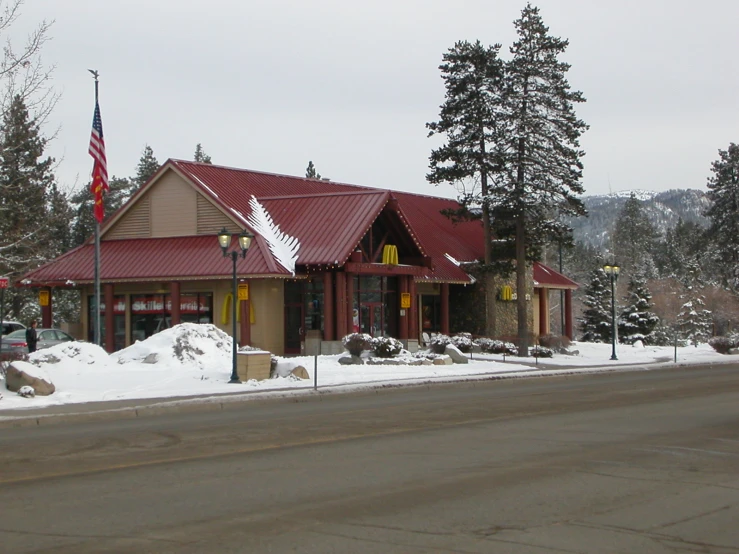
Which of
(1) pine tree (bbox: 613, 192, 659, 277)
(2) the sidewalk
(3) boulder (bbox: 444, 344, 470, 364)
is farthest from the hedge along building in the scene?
(1) pine tree (bbox: 613, 192, 659, 277)

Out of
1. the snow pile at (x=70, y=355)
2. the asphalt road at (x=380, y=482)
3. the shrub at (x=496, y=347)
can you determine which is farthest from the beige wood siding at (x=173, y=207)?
the asphalt road at (x=380, y=482)

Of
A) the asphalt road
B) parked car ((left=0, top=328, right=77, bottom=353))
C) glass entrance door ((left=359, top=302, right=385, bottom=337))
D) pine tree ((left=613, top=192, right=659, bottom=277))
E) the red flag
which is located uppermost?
pine tree ((left=613, top=192, right=659, bottom=277))

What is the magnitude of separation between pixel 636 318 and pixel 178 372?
151 ft

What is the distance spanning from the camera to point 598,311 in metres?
69.5

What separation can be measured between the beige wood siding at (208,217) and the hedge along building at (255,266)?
Result: 0.14ft

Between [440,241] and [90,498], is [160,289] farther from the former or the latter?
[90,498]

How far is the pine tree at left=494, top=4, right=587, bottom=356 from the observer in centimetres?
4234

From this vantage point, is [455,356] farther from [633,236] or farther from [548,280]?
[633,236]

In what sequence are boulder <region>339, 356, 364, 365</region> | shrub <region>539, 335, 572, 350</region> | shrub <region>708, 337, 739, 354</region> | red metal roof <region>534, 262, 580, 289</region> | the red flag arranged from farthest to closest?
1. red metal roof <region>534, 262, 580, 289</region>
2. shrub <region>708, 337, 739, 354</region>
3. shrub <region>539, 335, 572, 350</region>
4. boulder <region>339, 356, 364, 365</region>
5. the red flag

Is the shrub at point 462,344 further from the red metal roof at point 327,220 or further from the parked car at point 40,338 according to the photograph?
the parked car at point 40,338

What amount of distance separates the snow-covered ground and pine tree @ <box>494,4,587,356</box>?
10236 mm

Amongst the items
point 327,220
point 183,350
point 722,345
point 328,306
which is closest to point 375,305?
point 328,306

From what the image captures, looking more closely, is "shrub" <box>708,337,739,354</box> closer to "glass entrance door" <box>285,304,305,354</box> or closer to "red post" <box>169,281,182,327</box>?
"glass entrance door" <box>285,304,305,354</box>

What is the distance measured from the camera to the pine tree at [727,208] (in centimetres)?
7212
